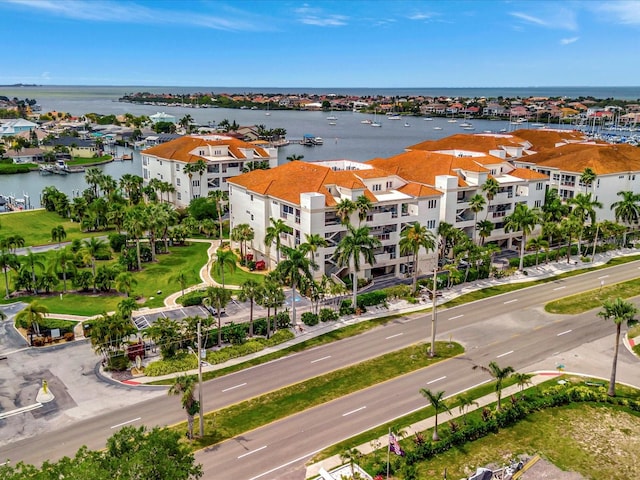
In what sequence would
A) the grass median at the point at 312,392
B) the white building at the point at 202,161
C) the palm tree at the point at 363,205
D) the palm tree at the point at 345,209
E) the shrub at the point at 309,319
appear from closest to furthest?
the grass median at the point at 312,392, the shrub at the point at 309,319, the palm tree at the point at 345,209, the palm tree at the point at 363,205, the white building at the point at 202,161

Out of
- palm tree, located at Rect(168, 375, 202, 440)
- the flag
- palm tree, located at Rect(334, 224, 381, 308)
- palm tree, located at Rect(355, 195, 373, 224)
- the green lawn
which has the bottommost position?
the flag

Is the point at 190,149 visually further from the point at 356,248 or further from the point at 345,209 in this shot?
the point at 356,248

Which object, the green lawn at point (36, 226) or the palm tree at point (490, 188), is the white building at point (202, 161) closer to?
the green lawn at point (36, 226)

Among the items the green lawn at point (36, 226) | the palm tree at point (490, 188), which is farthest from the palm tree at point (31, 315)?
the palm tree at point (490, 188)

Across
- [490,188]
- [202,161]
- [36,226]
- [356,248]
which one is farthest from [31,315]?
[490,188]

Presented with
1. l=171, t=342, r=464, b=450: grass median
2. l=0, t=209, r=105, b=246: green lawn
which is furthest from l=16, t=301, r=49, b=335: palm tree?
l=0, t=209, r=105, b=246: green lawn

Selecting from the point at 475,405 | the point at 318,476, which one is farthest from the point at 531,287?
the point at 318,476

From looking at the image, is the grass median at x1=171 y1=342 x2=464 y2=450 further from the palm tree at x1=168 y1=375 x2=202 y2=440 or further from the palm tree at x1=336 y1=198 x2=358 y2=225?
the palm tree at x1=336 y1=198 x2=358 y2=225
